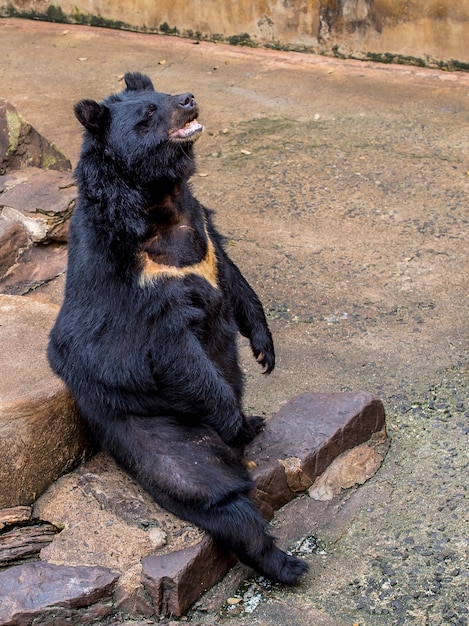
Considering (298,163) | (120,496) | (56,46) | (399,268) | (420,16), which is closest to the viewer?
(120,496)

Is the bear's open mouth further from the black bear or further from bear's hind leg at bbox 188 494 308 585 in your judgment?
bear's hind leg at bbox 188 494 308 585

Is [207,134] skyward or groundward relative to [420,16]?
groundward

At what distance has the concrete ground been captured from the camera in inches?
158

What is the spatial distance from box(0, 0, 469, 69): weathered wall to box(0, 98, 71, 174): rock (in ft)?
13.2

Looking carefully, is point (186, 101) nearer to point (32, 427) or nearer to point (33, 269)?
point (32, 427)

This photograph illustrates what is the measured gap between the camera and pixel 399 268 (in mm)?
6445

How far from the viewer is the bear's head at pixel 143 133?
385cm

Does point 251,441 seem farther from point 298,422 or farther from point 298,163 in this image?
point 298,163

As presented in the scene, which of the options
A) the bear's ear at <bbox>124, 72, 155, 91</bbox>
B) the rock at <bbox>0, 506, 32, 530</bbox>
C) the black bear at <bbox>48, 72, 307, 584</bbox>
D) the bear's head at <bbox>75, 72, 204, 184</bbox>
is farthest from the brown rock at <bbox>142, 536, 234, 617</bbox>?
the bear's ear at <bbox>124, 72, 155, 91</bbox>

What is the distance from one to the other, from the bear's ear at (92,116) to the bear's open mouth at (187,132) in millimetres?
290

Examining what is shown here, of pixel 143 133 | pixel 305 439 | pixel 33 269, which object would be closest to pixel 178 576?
pixel 305 439

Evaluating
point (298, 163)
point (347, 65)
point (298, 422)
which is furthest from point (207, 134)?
point (298, 422)

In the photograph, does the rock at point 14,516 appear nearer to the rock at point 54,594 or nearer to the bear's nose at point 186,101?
the rock at point 54,594

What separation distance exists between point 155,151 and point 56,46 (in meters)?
7.91
